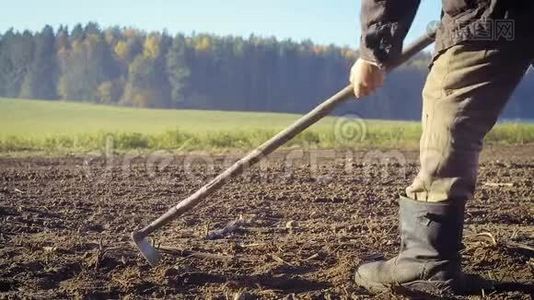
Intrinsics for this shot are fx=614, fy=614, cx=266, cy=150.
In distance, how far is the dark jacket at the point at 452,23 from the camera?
2527 mm

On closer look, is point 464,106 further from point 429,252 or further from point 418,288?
point 418,288

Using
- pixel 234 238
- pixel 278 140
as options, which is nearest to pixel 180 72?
pixel 234 238

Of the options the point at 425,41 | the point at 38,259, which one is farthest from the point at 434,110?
the point at 38,259

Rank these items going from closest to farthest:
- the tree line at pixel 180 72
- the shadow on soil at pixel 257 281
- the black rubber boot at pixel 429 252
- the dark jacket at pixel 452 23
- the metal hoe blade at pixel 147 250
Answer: the dark jacket at pixel 452 23, the black rubber boot at pixel 429 252, the shadow on soil at pixel 257 281, the metal hoe blade at pixel 147 250, the tree line at pixel 180 72

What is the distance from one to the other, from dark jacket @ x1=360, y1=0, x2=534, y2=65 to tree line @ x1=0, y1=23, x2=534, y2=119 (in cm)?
4300

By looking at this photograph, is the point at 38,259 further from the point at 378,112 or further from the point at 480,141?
the point at 378,112

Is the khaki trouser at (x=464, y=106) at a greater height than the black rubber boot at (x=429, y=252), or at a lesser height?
greater

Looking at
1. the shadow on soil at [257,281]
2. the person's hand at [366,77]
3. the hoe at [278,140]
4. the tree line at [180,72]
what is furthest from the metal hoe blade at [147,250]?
the tree line at [180,72]

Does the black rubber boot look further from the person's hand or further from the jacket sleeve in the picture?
the jacket sleeve

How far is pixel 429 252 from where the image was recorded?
2705mm

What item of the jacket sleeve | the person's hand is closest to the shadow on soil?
the person's hand

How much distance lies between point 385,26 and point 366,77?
0.85ft

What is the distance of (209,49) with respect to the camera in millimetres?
53469

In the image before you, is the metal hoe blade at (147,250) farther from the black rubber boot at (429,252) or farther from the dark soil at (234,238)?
the black rubber boot at (429,252)
